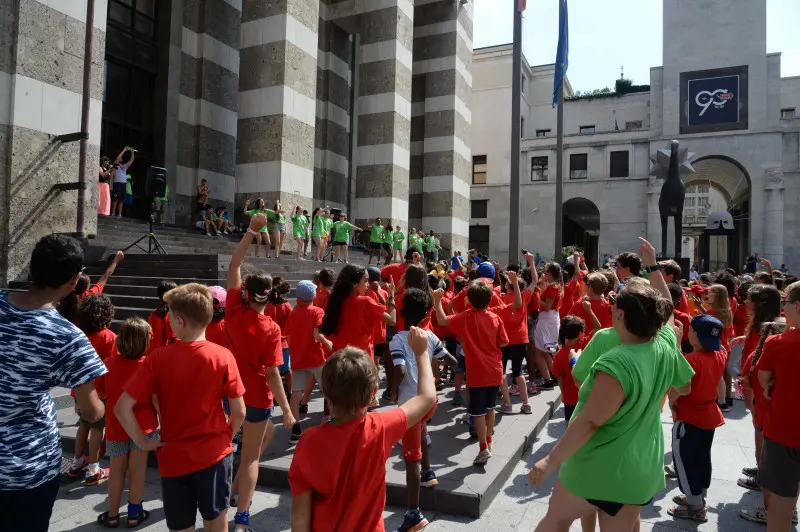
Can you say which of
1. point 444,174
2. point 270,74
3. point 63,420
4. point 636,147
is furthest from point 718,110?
point 63,420

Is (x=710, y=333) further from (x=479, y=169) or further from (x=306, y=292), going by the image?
(x=479, y=169)

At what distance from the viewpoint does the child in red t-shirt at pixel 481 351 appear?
497 cm

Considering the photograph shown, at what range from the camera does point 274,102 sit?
17078mm

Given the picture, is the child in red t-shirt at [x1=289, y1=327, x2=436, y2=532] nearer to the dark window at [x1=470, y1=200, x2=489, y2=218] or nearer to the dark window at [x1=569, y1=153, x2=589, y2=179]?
the dark window at [x1=470, y1=200, x2=489, y2=218]

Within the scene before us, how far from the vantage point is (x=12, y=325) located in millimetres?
2248

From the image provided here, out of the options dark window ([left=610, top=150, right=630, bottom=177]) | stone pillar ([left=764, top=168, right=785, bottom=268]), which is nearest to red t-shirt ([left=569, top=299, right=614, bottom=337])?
stone pillar ([left=764, top=168, right=785, bottom=268])

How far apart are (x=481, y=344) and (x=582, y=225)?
4792 centimetres

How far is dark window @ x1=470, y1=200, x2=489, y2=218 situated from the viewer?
4303 cm

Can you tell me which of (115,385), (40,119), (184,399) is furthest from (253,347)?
(40,119)

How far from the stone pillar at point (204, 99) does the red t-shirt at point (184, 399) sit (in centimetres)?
1708

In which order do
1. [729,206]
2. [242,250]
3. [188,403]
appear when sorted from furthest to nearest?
[729,206] → [242,250] → [188,403]

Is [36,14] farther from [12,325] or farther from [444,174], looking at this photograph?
[444,174]

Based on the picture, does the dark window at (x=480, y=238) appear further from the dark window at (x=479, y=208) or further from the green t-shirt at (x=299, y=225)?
the green t-shirt at (x=299, y=225)

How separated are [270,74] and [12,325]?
16.5 m
